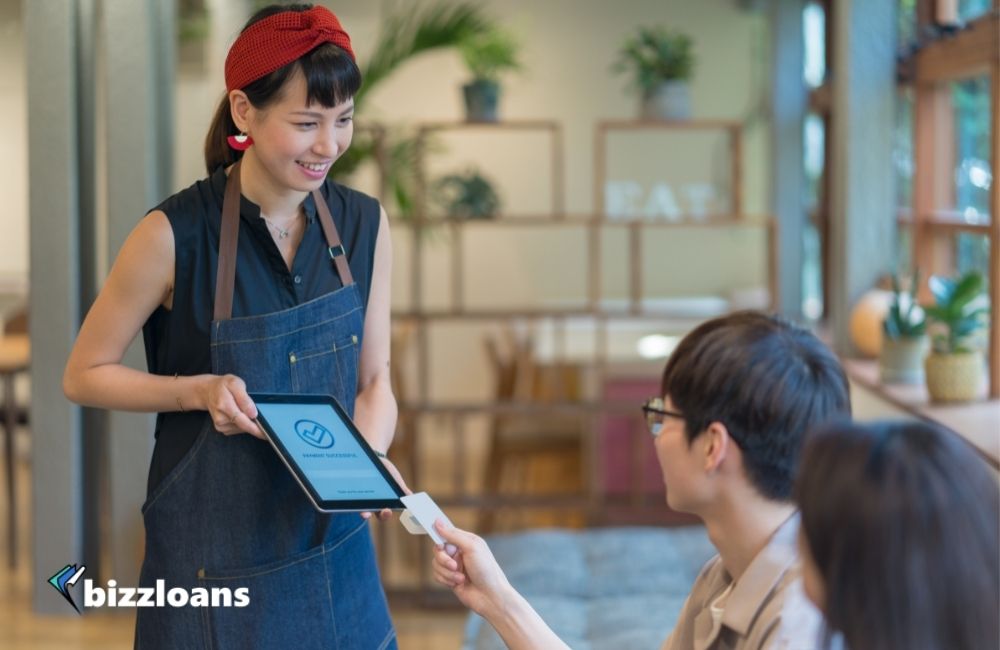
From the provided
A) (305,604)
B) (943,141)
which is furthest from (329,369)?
(943,141)

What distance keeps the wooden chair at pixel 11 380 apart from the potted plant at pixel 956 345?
2.35 meters

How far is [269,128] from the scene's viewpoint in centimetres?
171

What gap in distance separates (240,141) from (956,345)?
2622 mm

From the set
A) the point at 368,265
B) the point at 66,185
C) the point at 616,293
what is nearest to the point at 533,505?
the point at 66,185

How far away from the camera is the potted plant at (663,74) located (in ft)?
18.4

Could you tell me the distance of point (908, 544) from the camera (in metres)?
1.07

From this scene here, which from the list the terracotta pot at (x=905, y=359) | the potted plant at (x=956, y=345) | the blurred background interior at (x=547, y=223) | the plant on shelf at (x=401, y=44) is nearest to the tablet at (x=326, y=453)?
the blurred background interior at (x=547, y=223)

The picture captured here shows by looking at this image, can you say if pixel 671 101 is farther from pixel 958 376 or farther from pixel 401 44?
pixel 958 376

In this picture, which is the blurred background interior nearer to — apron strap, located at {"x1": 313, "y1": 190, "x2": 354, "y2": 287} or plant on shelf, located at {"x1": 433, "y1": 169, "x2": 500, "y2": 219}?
plant on shelf, located at {"x1": 433, "y1": 169, "x2": 500, "y2": 219}

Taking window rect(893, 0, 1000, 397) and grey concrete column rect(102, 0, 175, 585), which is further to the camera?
window rect(893, 0, 1000, 397)

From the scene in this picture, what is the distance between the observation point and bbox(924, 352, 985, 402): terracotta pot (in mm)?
3805

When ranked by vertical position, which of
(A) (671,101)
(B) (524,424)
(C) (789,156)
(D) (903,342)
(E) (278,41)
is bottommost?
(B) (524,424)

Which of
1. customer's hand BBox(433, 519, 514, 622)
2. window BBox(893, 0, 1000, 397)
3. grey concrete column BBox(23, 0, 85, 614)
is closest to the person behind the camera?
customer's hand BBox(433, 519, 514, 622)

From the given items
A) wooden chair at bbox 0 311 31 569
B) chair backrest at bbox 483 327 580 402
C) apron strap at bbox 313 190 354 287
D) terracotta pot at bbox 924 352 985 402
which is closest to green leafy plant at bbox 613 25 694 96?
chair backrest at bbox 483 327 580 402
